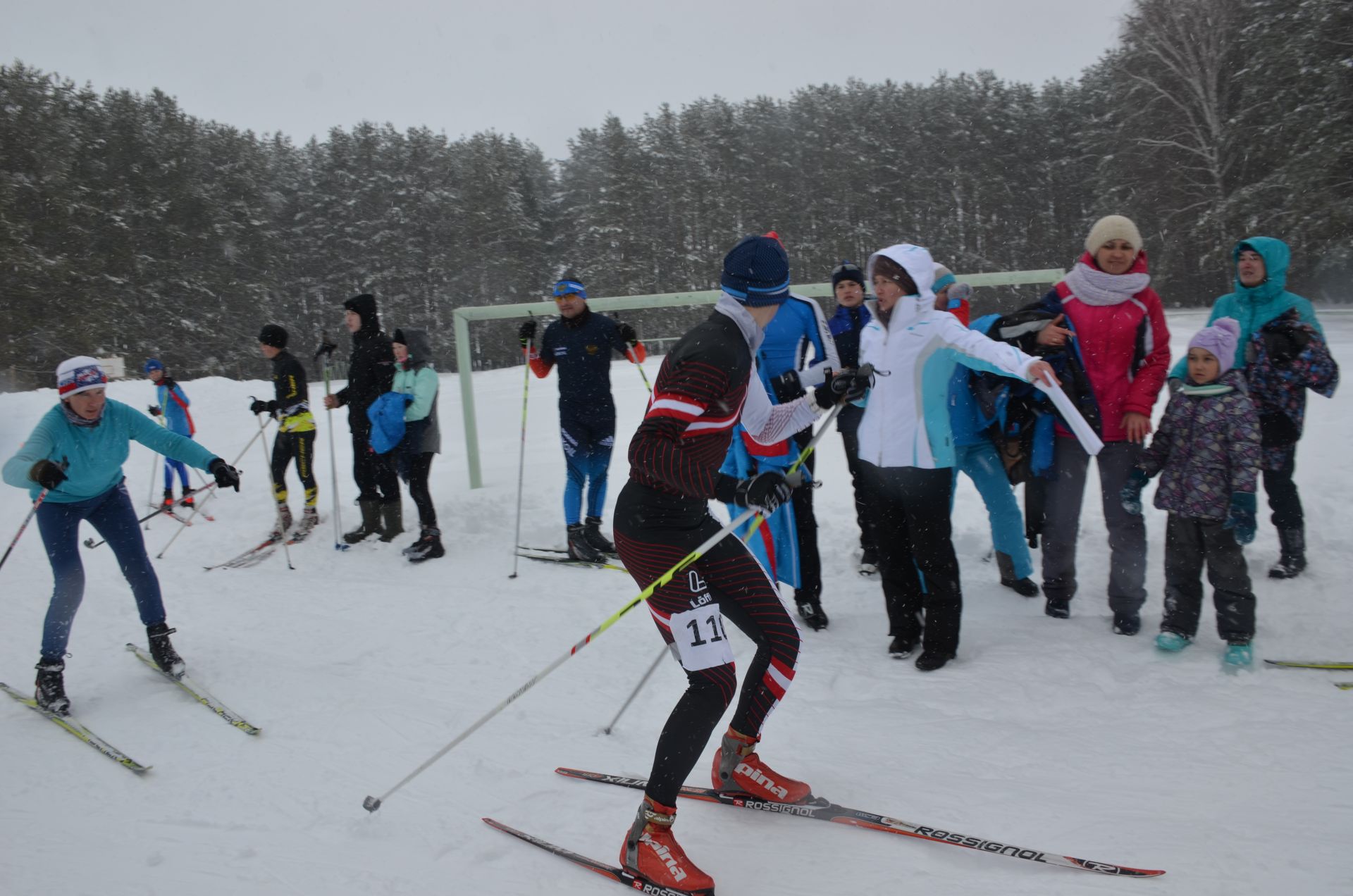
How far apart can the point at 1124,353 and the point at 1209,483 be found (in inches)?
31.9

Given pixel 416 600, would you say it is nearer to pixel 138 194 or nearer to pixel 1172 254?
pixel 1172 254

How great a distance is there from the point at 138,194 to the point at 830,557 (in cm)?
3641

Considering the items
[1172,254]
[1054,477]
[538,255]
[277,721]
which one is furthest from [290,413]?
[538,255]

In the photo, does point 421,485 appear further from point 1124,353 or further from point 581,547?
point 1124,353

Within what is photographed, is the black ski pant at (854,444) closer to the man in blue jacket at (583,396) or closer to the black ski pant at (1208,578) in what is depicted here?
the black ski pant at (1208,578)

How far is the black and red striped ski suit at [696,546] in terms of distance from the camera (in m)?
2.67

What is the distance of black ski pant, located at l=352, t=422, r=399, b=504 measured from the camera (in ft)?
24.5

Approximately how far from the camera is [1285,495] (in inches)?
182

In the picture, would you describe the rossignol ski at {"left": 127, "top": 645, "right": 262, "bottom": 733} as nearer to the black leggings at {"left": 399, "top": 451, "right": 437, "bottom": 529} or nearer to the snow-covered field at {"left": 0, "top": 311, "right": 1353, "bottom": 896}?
the snow-covered field at {"left": 0, "top": 311, "right": 1353, "bottom": 896}

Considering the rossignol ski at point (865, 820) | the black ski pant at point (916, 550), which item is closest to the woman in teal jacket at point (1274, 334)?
the black ski pant at point (916, 550)

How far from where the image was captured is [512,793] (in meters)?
3.31

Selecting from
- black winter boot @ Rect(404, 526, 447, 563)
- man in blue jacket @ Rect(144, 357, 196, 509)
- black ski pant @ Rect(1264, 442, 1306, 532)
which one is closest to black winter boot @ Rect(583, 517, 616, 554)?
black winter boot @ Rect(404, 526, 447, 563)

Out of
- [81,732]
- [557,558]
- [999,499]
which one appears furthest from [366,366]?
[999,499]

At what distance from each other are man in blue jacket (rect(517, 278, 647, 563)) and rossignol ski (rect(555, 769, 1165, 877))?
3264 mm
